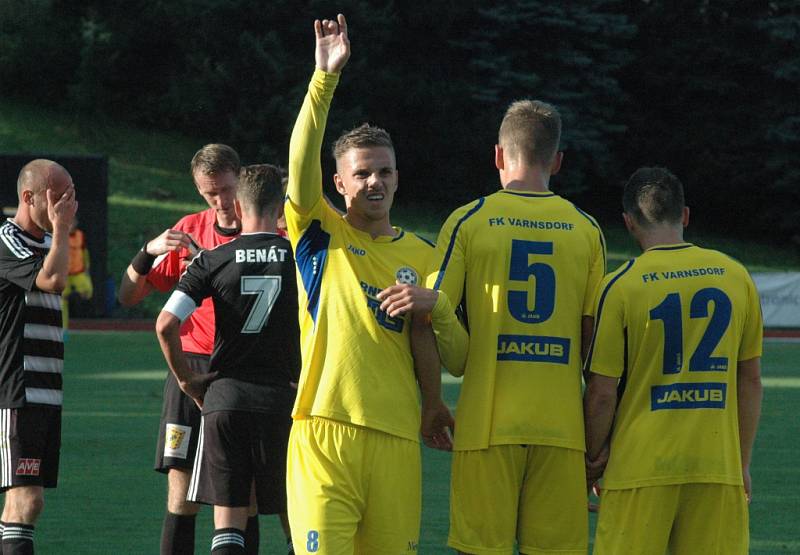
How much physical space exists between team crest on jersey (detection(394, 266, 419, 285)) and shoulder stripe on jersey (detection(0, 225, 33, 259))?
1990 mm

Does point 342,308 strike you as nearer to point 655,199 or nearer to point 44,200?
point 655,199

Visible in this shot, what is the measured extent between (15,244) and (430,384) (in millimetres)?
2244

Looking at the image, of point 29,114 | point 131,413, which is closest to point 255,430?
point 131,413

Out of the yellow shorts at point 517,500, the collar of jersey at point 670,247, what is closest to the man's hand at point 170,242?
the yellow shorts at point 517,500

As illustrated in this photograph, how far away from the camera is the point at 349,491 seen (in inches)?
181

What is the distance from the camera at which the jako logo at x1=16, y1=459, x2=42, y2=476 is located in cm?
571

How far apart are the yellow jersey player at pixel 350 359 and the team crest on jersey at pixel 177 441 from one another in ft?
A: 5.17

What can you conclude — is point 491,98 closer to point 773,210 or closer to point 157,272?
point 773,210

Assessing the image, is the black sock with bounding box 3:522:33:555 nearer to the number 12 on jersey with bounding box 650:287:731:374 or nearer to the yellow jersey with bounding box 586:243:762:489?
the yellow jersey with bounding box 586:243:762:489

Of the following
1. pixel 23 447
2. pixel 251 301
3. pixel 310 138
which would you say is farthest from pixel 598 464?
pixel 23 447

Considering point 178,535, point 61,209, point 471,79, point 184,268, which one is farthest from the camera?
point 471,79

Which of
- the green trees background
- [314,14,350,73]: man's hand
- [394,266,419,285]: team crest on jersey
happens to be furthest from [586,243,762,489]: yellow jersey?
the green trees background

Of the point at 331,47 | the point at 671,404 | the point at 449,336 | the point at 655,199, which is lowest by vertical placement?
the point at 671,404

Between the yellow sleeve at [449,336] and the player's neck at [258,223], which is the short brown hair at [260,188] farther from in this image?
the yellow sleeve at [449,336]
